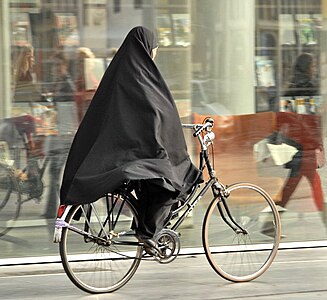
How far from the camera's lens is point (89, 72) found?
7.77m

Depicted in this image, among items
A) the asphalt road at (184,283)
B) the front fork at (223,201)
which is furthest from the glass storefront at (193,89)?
the front fork at (223,201)

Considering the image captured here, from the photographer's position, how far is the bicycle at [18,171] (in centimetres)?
768

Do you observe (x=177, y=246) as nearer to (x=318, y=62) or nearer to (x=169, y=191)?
(x=169, y=191)

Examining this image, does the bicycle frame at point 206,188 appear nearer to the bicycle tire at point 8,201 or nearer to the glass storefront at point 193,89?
the glass storefront at point 193,89

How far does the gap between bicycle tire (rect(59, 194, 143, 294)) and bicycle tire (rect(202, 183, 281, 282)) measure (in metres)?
0.57

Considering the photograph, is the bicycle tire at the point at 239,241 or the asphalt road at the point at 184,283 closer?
the asphalt road at the point at 184,283

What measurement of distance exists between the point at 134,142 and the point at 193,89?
2186mm

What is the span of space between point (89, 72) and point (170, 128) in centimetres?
191

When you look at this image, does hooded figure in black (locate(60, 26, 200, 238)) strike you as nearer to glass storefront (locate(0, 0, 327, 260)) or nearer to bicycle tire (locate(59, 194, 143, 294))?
bicycle tire (locate(59, 194, 143, 294))

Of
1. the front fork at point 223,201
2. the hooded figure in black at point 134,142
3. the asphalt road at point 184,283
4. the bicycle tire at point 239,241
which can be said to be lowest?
the asphalt road at point 184,283

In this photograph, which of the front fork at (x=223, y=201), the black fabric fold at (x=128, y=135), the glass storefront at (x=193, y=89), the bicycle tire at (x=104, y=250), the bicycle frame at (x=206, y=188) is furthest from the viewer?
the glass storefront at (x=193, y=89)

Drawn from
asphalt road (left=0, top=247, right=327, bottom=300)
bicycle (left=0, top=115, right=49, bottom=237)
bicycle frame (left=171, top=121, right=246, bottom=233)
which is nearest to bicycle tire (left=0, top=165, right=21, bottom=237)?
bicycle (left=0, top=115, right=49, bottom=237)

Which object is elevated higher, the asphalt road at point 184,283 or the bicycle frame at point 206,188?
the bicycle frame at point 206,188

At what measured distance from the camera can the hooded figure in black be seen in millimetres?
5922
